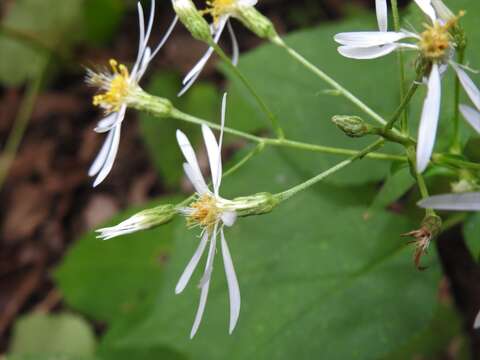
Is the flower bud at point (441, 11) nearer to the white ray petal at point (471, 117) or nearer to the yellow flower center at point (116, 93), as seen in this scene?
the white ray petal at point (471, 117)

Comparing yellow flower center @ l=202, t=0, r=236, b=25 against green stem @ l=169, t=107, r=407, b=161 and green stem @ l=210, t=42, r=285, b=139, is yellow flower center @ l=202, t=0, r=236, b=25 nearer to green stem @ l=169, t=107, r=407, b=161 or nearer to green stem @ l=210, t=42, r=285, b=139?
green stem @ l=210, t=42, r=285, b=139

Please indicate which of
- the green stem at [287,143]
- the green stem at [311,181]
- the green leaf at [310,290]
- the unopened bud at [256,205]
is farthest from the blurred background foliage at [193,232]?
the unopened bud at [256,205]

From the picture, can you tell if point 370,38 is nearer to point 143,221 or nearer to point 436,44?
point 436,44

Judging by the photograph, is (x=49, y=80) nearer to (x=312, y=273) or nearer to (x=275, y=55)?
(x=275, y=55)

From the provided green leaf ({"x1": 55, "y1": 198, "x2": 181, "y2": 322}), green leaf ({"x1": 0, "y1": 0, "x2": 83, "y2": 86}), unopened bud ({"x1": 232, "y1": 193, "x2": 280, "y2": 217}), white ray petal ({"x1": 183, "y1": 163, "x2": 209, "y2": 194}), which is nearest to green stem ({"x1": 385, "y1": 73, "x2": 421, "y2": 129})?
unopened bud ({"x1": 232, "y1": 193, "x2": 280, "y2": 217})

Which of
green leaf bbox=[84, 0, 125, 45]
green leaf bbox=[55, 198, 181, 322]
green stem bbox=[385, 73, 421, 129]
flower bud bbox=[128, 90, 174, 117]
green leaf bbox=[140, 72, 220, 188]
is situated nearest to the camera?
green stem bbox=[385, 73, 421, 129]

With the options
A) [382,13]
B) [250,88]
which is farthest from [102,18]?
[382,13]
